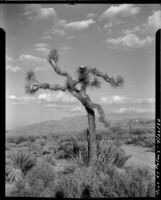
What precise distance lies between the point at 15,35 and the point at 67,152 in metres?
1.87

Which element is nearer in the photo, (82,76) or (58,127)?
(82,76)

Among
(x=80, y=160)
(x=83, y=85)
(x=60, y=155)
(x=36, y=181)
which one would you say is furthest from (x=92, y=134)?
(x=60, y=155)

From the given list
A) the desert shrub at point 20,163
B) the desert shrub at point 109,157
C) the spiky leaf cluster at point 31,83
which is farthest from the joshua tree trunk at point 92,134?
the desert shrub at point 20,163

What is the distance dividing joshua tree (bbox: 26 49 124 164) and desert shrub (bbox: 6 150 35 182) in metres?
0.83

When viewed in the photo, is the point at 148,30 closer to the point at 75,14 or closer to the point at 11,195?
the point at 75,14

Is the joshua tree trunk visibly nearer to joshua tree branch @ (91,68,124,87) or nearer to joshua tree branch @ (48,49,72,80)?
joshua tree branch @ (91,68,124,87)

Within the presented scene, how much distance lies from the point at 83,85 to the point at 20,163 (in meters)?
1.30

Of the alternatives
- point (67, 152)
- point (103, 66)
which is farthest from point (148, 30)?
point (67, 152)

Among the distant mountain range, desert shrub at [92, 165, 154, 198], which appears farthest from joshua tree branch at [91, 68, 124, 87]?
the distant mountain range

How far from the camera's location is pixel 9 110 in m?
3.21

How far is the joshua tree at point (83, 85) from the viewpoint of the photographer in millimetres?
2799

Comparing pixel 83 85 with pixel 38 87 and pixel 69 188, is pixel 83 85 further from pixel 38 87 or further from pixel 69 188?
pixel 69 188

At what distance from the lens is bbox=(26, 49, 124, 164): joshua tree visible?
110 inches

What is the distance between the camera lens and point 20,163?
3123 mm
